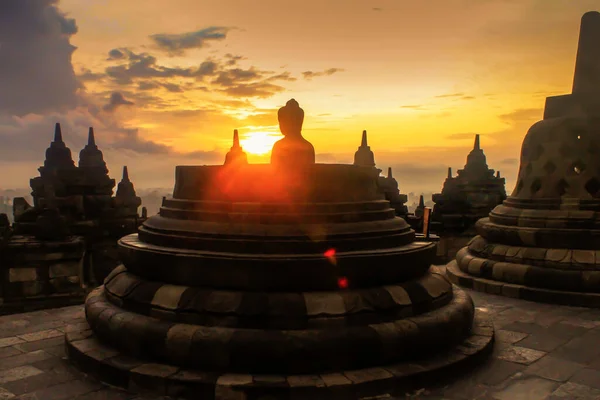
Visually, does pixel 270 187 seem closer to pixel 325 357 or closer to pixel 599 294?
pixel 325 357

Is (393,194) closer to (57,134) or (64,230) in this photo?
(57,134)

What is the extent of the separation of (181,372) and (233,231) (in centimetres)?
147

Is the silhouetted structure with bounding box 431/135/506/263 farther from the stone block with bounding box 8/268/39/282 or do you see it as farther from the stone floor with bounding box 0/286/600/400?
the stone block with bounding box 8/268/39/282

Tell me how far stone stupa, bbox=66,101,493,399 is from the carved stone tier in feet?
0.04

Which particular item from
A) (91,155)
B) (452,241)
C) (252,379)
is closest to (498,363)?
(252,379)

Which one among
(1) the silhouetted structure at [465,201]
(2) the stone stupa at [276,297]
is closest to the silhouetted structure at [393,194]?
(1) the silhouetted structure at [465,201]

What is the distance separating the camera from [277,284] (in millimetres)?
4543

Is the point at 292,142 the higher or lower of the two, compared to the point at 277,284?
higher

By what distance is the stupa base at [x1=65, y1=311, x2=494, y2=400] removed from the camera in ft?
12.8

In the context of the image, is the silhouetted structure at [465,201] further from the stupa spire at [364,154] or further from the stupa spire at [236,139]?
the stupa spire at [236,139]

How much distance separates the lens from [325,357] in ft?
13.7

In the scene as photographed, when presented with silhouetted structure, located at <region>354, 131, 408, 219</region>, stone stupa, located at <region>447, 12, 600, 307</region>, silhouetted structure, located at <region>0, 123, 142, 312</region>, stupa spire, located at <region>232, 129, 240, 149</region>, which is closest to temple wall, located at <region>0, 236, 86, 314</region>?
silhouetted structure, located at <region>0, 123, 142, 312</region>

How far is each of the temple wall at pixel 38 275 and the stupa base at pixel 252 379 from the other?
14.7 ft

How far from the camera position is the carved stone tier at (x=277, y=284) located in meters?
4.22
